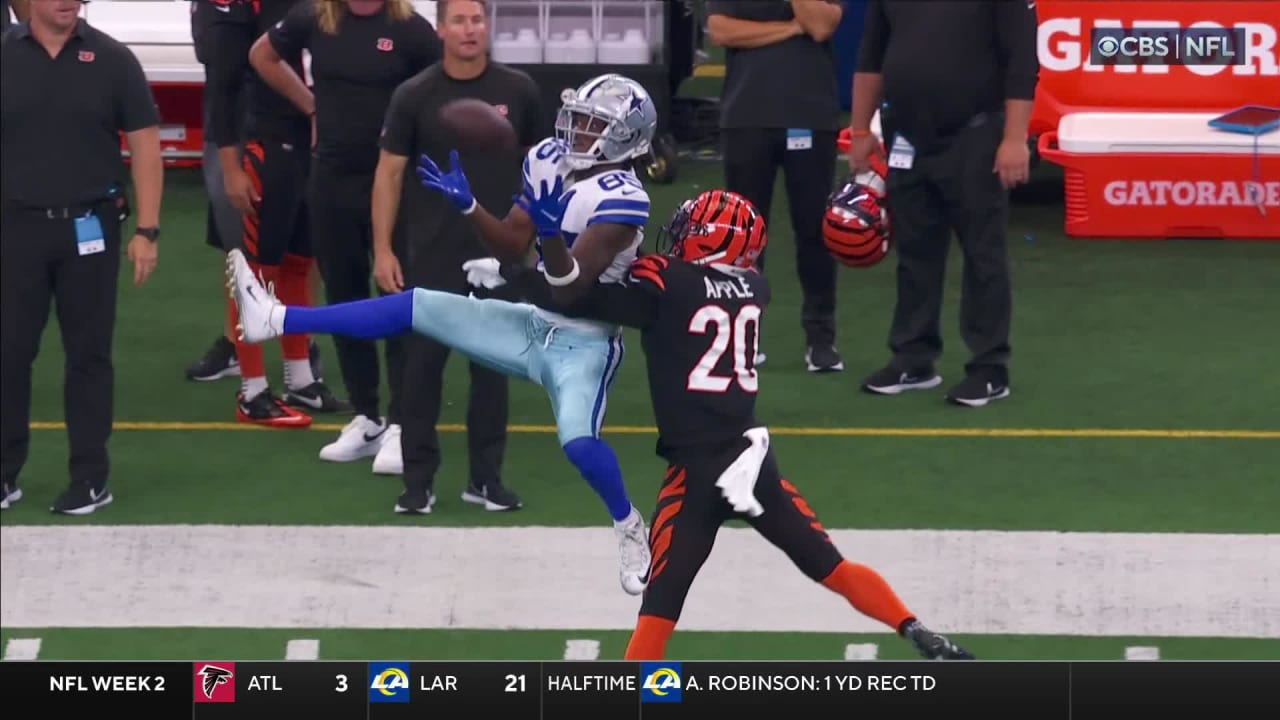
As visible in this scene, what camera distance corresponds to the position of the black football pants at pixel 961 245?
31.4ft

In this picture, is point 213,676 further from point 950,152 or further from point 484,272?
point 950,152

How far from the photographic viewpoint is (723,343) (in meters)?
6.54

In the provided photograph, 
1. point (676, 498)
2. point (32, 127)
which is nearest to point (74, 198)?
point (32, 127)

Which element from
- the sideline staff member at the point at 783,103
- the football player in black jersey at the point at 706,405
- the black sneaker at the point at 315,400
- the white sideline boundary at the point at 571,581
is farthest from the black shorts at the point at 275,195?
the football player in black jersey at the point at 706,405

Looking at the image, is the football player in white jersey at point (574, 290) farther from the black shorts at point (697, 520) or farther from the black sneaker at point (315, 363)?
the black sneaker at point (315, 363)

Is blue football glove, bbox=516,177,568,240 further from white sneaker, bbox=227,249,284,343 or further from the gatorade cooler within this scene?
the gatorade cooler

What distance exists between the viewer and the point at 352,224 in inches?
354

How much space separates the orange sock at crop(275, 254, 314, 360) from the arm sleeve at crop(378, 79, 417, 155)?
1532mm

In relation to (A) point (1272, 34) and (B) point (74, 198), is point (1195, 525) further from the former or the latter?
(B) point (74, 198)

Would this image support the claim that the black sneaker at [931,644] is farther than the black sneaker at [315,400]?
No

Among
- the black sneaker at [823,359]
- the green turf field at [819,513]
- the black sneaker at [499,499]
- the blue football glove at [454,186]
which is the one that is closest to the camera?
the blue football glove at [454,186]

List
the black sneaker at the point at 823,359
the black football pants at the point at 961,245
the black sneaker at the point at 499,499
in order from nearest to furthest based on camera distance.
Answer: the black sneaker at the point at 499,499, the black football pants at the point at 961,245, the black sneaker at the point at 823,359

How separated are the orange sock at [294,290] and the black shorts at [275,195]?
0.15 meters

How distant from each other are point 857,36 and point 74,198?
7.20 m
